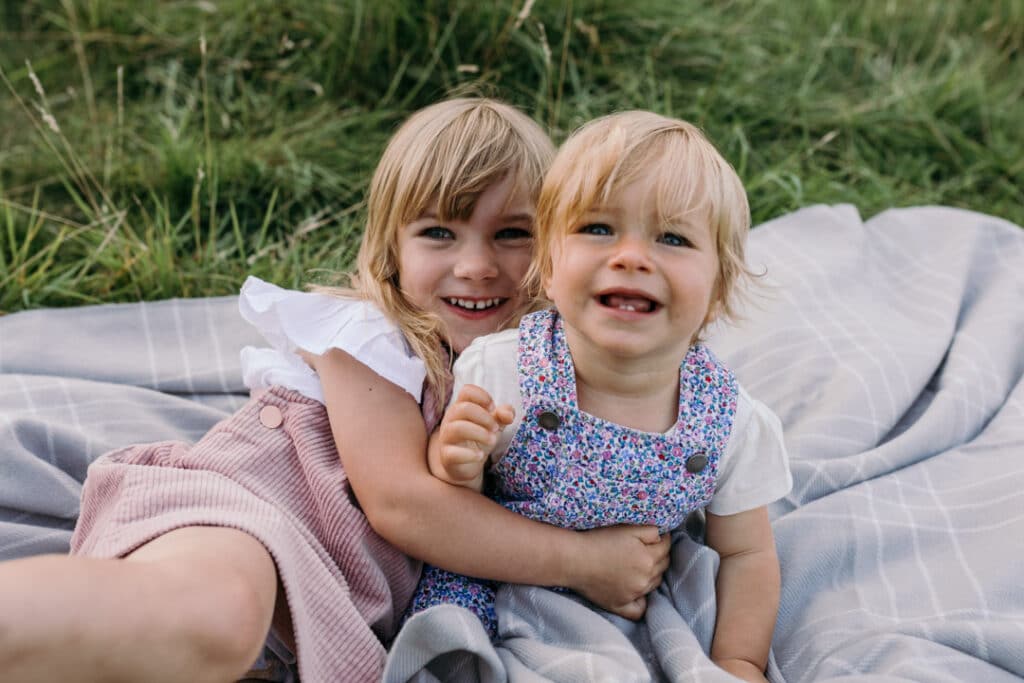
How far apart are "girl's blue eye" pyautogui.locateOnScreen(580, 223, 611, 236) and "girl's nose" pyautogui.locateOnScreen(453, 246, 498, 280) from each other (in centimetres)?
25

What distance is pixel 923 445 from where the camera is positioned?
78.8 inches

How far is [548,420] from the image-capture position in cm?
154

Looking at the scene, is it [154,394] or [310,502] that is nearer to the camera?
[310,502]

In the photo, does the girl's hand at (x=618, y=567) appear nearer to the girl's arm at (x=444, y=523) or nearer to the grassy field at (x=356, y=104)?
the girl's arm at (x=444, y=523)

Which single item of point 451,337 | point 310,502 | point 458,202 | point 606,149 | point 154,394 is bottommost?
point 154,394

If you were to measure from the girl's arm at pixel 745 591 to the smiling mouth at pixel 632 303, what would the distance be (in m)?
0.42

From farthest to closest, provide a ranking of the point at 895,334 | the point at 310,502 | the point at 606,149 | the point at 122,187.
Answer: the point at 122,187
the point at 895,334
the point at 310,502
the point at 606,149

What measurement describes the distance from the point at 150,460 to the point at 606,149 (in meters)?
0.87

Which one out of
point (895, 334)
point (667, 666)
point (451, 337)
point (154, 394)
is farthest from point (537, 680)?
point (895, 334)

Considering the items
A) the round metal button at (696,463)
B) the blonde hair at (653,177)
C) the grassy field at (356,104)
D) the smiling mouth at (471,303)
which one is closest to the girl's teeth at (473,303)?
the smiling mouth at (471,303)

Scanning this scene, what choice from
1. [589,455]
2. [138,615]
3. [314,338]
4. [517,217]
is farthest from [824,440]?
[138,615]

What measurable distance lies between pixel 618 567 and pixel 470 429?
14.8 inches

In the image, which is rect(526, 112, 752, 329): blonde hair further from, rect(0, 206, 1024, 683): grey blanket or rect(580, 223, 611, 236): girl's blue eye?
rect(0, 206, 1024, 683): grey blanket

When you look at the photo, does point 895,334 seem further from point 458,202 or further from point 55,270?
point 55,270
